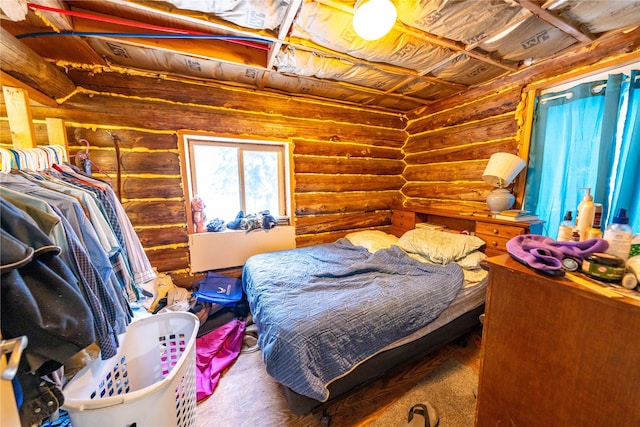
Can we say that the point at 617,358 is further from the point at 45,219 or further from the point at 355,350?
the point at 45,219

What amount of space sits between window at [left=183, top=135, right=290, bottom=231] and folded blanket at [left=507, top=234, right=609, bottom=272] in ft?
7.56

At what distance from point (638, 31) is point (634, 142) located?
72cm

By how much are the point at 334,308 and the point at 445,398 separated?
1.01 meters

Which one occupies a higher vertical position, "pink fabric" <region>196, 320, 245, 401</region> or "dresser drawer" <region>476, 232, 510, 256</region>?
"dresser drawer" <region>476, 232, 510, 256</region>

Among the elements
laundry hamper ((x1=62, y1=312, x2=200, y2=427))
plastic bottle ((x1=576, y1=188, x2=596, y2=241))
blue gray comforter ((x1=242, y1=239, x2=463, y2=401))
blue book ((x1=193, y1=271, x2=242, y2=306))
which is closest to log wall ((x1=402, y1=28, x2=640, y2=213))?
blue gray comforter ((x1=242, y1=239, x2=463, y2=401))

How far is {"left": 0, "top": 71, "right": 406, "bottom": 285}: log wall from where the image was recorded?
200 centimetres

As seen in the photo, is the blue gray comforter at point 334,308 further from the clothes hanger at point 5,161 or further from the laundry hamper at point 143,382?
the clothes hanger at point 5,161

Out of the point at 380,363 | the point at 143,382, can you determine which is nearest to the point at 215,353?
the point at 143,382

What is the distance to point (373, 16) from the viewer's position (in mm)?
1206

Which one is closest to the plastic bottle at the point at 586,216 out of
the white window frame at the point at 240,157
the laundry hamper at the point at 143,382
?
the laundry hamper at the point at 143,382

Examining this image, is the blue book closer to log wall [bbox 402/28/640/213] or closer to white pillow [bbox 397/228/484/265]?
white pillow [bbox 397/228/484/265]

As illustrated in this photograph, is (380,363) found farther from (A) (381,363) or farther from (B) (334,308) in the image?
(B) (334,308)

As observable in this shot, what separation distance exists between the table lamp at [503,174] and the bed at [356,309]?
40 cm

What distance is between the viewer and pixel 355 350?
1304 millimetres
